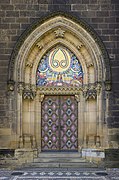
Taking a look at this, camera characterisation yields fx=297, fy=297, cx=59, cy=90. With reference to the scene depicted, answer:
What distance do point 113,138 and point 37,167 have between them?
9.70ft

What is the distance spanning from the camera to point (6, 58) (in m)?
11.1

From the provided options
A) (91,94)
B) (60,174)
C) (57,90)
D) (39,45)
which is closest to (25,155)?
(60,174)

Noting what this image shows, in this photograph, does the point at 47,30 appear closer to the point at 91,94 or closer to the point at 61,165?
the point at 91,94

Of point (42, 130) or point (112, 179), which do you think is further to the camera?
point (42, 130)

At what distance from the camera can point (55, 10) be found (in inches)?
443

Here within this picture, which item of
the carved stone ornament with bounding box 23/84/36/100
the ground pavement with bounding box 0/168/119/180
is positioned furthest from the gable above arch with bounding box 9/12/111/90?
the ground pavement with bounding box 0/168/119/180

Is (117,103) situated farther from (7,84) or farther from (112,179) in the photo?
(7,84)

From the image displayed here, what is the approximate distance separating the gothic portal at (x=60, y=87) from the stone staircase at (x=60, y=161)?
1.30 feet

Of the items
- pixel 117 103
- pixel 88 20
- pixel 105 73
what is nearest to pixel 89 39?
pixel 88 20

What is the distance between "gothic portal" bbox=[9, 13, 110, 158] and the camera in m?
11.0

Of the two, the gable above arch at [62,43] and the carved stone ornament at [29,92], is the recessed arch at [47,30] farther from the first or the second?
the carved stone ornament at [29,92]

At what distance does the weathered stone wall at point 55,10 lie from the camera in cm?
1095

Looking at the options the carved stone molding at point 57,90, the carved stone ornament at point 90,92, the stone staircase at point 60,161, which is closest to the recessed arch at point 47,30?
the carved stone ornament at point 90,92

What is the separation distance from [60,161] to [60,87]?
2.83m
